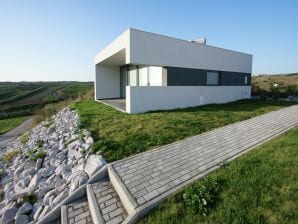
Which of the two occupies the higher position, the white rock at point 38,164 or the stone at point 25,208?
the white rock at point 38,164

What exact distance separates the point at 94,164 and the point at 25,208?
1549 millimetres

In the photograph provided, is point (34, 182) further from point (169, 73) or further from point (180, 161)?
point (169, 73)

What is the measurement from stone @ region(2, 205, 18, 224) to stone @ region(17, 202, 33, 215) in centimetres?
16

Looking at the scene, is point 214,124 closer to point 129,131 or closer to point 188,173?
point 129,131

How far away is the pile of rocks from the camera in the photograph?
3840mm

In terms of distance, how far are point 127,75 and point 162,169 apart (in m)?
13.6

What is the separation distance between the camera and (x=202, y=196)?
2.95m

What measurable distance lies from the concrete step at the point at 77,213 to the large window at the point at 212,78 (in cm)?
1206

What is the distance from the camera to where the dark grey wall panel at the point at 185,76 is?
11.0m

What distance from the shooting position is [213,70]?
1366 centimetres

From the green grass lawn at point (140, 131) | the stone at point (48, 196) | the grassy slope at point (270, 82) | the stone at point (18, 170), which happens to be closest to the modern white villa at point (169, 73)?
the green grass lawn at point (140, 131)

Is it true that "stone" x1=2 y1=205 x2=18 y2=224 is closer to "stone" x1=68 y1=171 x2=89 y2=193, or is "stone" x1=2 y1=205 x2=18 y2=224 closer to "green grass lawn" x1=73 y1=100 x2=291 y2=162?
"stone" x1=68 y1=171 x2=89 y2=193

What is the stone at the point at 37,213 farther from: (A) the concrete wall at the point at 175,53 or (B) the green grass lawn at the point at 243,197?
(A) the concrete wall at the point at 175,53

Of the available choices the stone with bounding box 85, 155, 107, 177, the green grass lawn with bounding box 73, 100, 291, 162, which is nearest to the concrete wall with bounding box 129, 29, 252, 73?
the green grass lawn with bounding box 73, 100, 291, 162
